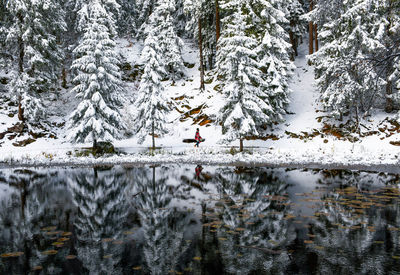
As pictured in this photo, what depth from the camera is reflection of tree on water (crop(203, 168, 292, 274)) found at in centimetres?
526

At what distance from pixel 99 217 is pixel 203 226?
122 inches

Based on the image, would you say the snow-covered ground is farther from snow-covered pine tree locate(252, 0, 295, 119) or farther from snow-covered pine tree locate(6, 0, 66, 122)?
snow-covered pine tree locate(6, 0, 66, 122)

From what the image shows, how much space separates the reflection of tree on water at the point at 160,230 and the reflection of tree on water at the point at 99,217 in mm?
549

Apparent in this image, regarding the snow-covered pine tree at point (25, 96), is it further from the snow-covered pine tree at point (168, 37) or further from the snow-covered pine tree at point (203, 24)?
the snow-covered pine tree at point (203, 24)

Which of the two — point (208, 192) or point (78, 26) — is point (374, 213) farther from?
point (78, 26)

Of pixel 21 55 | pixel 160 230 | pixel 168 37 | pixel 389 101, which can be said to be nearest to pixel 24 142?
pixel 21 55

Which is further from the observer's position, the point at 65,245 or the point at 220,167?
the point at 220,167

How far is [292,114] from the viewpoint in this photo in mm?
31359

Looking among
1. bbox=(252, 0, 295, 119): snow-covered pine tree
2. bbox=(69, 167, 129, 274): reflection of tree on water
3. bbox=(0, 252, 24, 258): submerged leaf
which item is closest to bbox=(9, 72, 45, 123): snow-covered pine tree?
bbox=(69, 167, 129, 274): reflection of tree on water

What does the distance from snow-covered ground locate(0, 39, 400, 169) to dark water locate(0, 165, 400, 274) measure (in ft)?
19.1

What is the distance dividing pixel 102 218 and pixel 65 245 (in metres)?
2.12

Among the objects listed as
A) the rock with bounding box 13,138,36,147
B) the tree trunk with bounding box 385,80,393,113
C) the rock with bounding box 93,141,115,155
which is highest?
the tree trunk with bounding box 385,80,393,113

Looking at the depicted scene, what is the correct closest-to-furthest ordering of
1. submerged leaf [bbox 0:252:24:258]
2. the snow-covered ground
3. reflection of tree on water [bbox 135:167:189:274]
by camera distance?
reflection of tree on water [bbox 135:167:189:274], submerged leaf [bbox 0:252:24:258], the snow-covered ground

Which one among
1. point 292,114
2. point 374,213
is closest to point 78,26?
point 292,114
